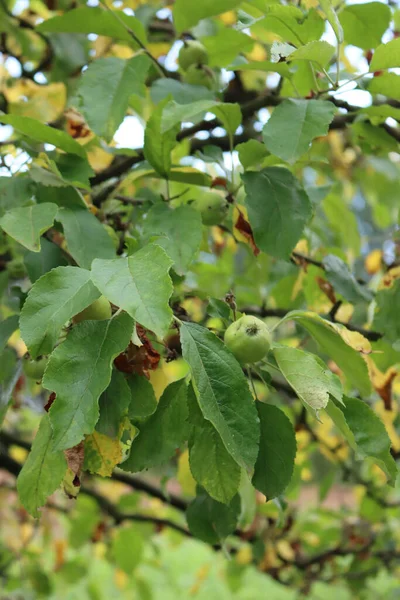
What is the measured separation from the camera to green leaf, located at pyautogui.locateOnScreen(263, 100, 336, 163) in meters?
0.68

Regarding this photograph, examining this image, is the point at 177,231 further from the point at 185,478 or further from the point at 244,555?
the point at 244,555

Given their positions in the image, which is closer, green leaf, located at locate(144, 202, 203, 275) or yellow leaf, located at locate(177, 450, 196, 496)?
green leaf, located at locate(144, 202, 203, 275)

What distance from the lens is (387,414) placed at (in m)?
1.23

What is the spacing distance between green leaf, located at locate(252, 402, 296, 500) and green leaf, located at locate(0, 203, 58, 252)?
29 cm

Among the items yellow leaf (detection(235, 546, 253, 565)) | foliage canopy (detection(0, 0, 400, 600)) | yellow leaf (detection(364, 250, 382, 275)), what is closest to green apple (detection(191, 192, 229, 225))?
foliage canopy (detection(0, 0, 400, 600))

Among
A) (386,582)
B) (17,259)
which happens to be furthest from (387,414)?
(386,582)

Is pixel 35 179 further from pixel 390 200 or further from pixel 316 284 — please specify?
pixel 390 200

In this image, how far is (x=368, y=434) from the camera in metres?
0.65

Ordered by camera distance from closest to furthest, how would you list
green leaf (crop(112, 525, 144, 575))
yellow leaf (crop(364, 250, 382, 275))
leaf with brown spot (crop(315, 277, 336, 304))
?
leaf with brown spot (crop(315, 277, 336, 304))
yellow leaf (crop(364, 250, 382, 275))
green leaf (crop(112, 525, 144, 575))

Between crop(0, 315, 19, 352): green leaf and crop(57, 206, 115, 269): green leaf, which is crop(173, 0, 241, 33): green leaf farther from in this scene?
crop(0, 315, 19, 352): green leaf

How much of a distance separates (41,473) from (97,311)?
156mm

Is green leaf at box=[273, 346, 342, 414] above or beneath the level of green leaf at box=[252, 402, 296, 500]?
above

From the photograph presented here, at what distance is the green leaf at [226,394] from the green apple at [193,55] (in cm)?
57

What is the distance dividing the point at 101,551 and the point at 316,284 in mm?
1556
